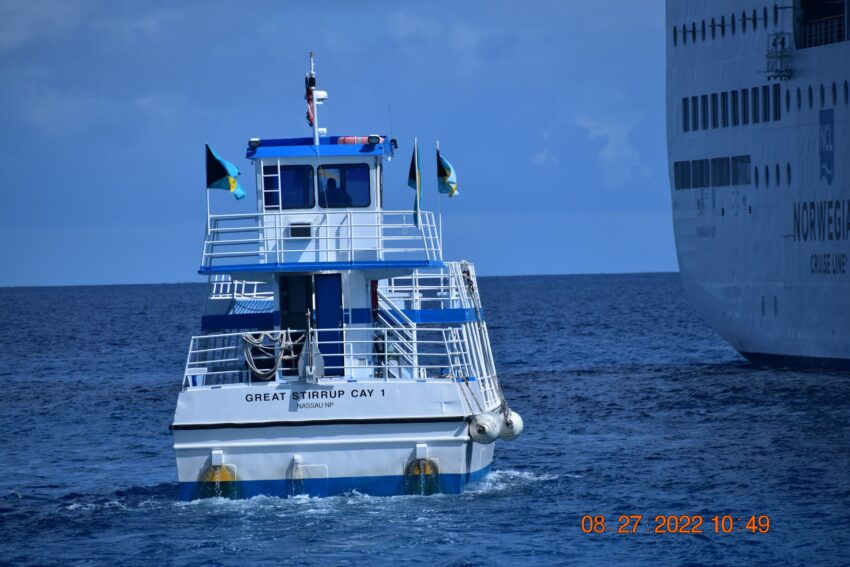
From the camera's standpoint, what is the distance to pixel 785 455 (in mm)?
33938

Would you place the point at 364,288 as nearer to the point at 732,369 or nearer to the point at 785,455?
the point at 785,455

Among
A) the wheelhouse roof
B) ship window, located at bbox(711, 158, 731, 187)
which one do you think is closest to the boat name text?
the wheelhouse roof

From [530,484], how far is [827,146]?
23.3 m

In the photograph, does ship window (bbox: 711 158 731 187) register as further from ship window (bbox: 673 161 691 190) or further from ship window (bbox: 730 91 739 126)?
ship window (bbox: 673 161 691 190)

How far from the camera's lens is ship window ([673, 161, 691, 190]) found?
57062 millimetres

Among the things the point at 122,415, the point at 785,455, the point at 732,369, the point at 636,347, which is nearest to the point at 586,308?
the point at 636,347

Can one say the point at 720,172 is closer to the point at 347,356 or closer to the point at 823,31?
the point at 823,31

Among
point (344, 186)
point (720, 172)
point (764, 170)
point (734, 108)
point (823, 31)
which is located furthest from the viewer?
point (720, 172)

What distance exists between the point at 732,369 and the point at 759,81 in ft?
33.1

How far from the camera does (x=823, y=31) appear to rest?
50.4 m

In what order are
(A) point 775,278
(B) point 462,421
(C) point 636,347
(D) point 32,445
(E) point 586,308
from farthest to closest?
(E) point 586,308, (C) point 636,347, (A) point 775,278, (D) point 32,445, (B) point 462,421
